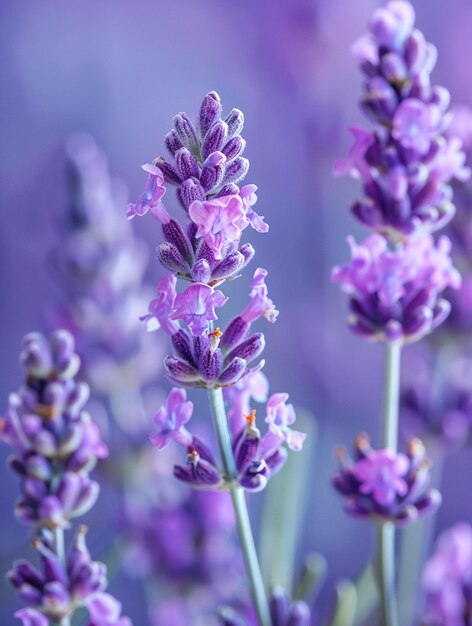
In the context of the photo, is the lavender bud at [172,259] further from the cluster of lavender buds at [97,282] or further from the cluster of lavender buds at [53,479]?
the cluster of lavender buds at [97,282]

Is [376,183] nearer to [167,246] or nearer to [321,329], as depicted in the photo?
[167,246]

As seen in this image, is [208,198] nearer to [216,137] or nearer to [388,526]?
[216,137]

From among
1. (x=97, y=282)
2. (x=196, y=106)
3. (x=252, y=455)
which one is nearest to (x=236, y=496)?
(x=252, y=455)

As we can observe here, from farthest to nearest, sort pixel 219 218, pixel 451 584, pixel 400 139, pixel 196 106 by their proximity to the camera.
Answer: pixel 196 106, pixel 451 584, pixel 400 139, pixel 219 218

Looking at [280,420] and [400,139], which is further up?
[400,139]

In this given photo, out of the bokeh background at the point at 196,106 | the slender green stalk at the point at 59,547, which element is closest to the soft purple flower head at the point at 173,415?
the slender green stalk at the point at 59,547
